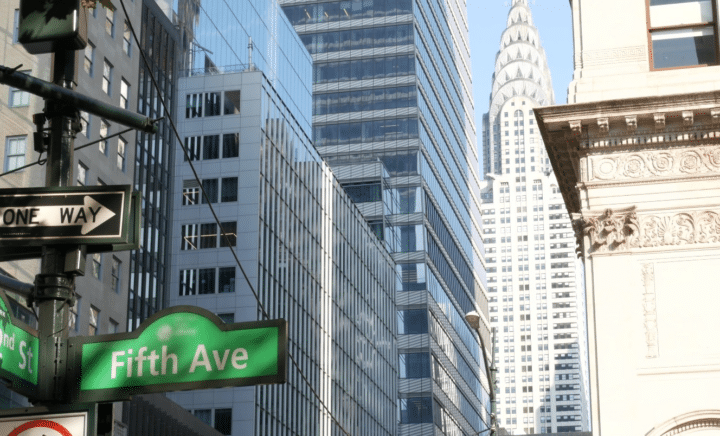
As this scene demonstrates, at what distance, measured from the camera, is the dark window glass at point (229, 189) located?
72812 mm

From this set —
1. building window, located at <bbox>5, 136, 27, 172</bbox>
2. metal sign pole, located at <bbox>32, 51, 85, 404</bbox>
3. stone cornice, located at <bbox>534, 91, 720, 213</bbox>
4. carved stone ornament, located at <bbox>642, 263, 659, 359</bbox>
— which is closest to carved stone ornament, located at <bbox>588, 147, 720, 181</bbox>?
stone cornice, located at <bbox>534, 91, 720, 213</bbox>

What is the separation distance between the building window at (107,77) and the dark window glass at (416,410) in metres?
63.3

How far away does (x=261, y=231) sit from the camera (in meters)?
71.2

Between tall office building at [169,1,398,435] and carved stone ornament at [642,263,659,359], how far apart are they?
40.3 meters

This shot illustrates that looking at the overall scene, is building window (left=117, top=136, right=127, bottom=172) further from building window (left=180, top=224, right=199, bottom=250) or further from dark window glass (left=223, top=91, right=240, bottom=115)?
dark window glass (left=223, top=91, right=240, bottom=115)

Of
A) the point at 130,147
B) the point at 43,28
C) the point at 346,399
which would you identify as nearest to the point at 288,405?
the point at 346,399

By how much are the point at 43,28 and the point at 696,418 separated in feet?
69.8

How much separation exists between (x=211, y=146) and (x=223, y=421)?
18.8m

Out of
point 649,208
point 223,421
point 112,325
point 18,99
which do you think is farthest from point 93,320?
point 649,208

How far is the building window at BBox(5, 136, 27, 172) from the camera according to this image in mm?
45312

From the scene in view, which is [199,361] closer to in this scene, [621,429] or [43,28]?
[43,28]

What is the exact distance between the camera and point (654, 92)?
27.5 m

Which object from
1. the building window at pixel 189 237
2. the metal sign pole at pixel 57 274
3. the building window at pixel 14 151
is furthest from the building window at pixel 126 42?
the metal sign pole at pixel 57 274

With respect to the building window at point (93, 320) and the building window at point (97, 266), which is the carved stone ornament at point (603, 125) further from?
the building window at point (97, 266)
